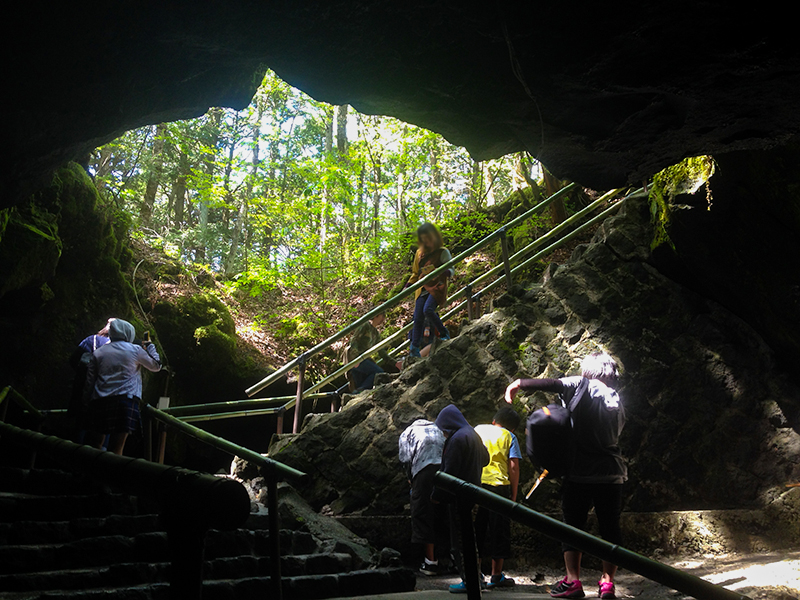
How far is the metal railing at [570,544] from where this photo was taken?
145cm

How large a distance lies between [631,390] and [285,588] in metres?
4.30

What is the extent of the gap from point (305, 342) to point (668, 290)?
7.42m

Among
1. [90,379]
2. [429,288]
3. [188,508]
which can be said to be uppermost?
[429,288]

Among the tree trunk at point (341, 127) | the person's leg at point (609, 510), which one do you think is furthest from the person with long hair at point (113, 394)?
the tree trunk at point (341, 127)

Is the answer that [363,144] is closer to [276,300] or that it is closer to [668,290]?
[276,300]

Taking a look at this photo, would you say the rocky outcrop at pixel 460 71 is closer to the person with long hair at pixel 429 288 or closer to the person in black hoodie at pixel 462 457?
the person in black hoodie at pixel 462 457

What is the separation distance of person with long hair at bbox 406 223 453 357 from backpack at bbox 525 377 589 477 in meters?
2.95

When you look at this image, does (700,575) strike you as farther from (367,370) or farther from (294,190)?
(294,190)

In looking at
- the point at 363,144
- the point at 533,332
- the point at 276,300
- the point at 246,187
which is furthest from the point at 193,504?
the point at 246,187

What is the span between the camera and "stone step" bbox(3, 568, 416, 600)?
9.51 ft

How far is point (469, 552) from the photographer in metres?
2.00

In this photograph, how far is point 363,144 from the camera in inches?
558

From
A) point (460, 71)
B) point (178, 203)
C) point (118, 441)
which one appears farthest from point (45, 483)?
point (178, 203)

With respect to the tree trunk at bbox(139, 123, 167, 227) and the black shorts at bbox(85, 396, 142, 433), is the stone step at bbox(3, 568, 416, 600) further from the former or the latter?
the tree trunk at bbox(139, 123, 167, 227)
